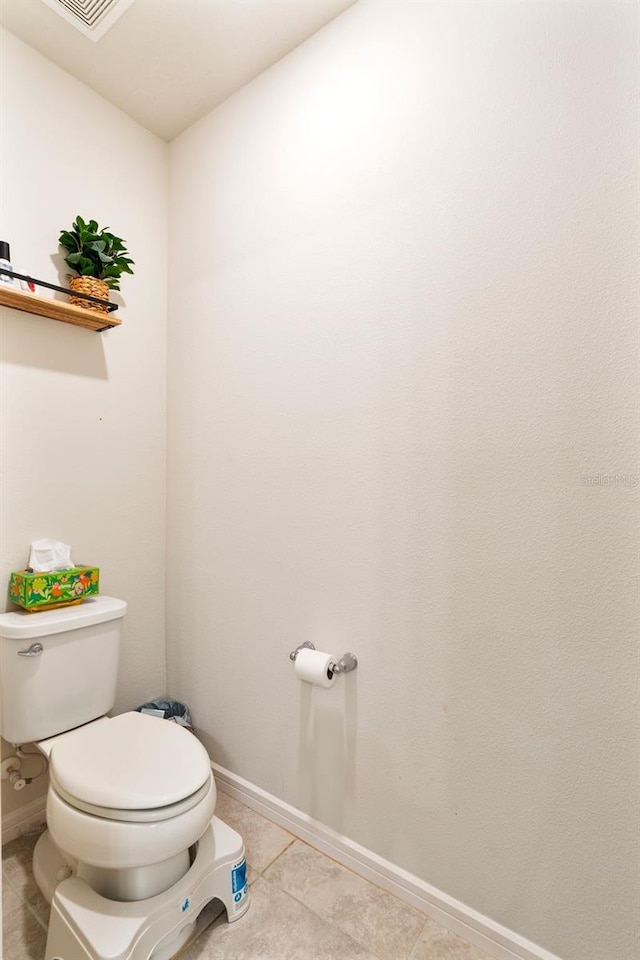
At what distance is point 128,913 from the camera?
40.8 inches

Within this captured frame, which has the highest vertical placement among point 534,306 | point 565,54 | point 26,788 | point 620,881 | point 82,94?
point 82,94

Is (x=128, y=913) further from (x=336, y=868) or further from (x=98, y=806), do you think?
(x=336, y=868)

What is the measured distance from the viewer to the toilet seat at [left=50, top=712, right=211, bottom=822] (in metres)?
1.00

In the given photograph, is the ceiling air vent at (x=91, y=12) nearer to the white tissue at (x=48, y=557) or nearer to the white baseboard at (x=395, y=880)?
the white tissue at (x=48, y=557)

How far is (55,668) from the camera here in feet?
4.42

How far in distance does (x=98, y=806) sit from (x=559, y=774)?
1.02m

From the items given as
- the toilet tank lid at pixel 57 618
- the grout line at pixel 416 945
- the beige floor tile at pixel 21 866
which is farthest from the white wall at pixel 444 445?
the beige floor tile at pixel 21 866

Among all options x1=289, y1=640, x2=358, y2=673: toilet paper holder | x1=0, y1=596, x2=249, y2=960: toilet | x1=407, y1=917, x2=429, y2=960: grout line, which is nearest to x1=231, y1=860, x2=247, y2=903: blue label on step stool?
x1=0, y1=596, x2=249, y2=960: toilet

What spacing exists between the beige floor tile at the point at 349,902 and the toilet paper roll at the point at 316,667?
566 mm

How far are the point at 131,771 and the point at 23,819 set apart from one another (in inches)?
30.0

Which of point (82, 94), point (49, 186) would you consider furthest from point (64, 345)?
point (82, 94)

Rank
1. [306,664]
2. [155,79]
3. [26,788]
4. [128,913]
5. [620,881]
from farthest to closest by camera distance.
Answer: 1. [155,79]
2. [26,788]
3. [306,664]
4. [128,913]
5. [620,881]

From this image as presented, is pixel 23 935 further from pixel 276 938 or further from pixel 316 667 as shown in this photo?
pixel 316 667

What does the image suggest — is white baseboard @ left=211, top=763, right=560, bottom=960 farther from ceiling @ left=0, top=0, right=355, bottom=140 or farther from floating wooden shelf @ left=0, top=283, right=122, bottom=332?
ceiling @ left=0, top=0, right=355, bottom=140
